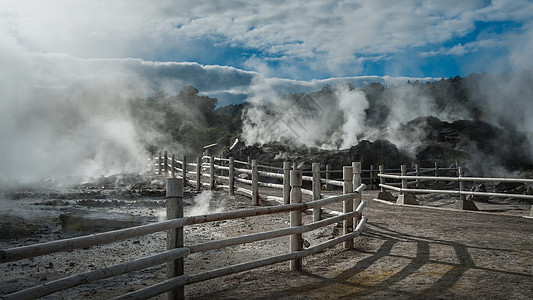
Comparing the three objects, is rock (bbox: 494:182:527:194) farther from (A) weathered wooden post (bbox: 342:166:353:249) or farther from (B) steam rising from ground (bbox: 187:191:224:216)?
(A) weathered wooden post (bbox: 342:166:353:249)

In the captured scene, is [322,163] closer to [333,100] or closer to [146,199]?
[146,199]

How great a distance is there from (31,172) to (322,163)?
61.8ft

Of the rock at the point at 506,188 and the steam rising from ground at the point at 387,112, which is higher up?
the steam rising from ground at the point at 387,112

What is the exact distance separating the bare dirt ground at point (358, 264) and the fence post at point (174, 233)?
13.5 inches

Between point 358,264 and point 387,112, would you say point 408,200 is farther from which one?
point 387,112

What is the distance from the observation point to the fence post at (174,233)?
156 inches

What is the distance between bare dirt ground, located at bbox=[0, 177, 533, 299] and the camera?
4.36m

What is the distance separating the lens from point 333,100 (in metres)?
56.3

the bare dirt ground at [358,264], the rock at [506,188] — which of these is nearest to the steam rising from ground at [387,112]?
the rock at [506,188]

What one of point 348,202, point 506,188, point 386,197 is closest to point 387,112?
point 506,188

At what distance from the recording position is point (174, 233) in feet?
13.0

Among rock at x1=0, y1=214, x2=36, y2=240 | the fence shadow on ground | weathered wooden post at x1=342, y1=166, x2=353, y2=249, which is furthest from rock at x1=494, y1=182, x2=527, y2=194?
rock at x1=0, y1=214, x2=36, y2=240

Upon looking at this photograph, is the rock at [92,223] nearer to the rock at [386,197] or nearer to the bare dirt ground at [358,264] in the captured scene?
the bare dirt ground at [358,264]

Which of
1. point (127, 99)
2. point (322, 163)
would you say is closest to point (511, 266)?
point (322, 163)
